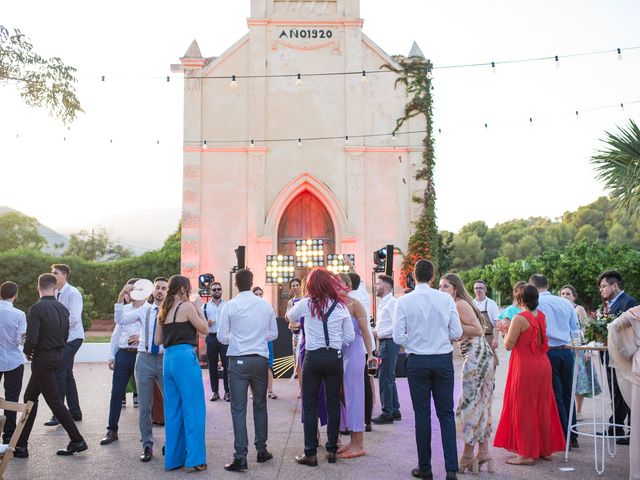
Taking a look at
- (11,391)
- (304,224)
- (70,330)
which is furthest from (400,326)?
(304,224)

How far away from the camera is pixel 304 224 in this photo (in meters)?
17.1

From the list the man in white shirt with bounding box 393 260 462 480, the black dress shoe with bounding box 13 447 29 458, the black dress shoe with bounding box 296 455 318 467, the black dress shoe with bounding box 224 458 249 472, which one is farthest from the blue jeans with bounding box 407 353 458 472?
the black dress shoe with bounding box 13 447 29 458

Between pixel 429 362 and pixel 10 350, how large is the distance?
4.73 m

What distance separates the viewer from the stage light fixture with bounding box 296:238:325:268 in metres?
16.1

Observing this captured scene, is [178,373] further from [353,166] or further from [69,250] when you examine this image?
[69,250]

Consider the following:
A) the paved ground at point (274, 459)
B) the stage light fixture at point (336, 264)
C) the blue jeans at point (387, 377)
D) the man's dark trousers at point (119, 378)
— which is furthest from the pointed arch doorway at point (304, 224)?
the man's dark trousers at point (119, 378)

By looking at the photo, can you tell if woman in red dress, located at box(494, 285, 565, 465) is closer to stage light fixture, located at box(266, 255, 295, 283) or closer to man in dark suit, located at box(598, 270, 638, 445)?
man in dark suit, located at box(598, 270, 638, 445)

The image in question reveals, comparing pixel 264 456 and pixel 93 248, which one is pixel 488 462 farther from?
pixel 93 248

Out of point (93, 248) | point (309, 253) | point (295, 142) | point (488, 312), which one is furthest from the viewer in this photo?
point (93, 248)

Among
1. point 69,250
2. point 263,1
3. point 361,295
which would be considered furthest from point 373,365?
point 69,250

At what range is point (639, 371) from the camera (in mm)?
5340

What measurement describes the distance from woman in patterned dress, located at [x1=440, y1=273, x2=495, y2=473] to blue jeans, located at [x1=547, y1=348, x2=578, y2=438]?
1.31m

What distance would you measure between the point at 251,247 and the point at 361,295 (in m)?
9.26

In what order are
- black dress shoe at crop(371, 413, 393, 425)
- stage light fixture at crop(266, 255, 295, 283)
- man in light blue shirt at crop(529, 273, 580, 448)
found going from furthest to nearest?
1. stage light fixture at crop(266, 255, 295, 283)
2. black dress shoe at crop(371, 413, 393, 425)
3. man in light blue shirt at crop(529, 273, 580, 448)
